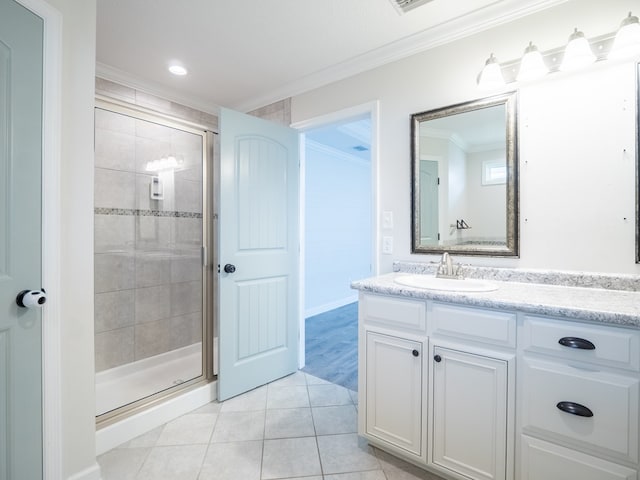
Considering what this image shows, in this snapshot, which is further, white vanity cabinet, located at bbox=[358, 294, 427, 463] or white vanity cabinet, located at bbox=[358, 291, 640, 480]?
white vanity cabinet, located at bbox=[358, 294, 427, 463]

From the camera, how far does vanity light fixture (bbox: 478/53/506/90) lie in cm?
159

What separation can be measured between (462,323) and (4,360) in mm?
1718

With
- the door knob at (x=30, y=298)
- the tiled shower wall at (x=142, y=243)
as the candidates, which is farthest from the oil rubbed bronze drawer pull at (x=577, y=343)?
the tiled shower wall at (x=142, y=243)

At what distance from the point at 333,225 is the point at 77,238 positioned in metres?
3.61

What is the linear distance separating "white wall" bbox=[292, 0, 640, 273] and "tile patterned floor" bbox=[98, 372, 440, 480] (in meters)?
1.17

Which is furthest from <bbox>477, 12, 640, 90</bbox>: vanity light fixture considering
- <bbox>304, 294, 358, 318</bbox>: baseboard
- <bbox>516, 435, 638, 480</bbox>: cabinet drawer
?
<bbox>304, 294, 358, 318</bbox>: baseboard

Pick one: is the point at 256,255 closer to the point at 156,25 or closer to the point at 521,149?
the point at 156,25

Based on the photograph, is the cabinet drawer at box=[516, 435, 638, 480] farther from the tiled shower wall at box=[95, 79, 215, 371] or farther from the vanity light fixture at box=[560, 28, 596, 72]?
the tiled shower wall at box=[95, 79, 215, 371]

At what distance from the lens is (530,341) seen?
45.8 inches

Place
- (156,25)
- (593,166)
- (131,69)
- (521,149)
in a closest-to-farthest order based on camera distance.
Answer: (593,166)
(521,149)
(156,25)
(131,69)

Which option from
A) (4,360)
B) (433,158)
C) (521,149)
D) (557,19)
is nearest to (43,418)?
(4,360)

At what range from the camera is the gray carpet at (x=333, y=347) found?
2564mm

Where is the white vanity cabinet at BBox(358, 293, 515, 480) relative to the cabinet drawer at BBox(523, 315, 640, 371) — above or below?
below

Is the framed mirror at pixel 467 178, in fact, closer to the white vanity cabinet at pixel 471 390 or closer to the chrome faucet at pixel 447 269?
the chrome faucet at pixel 447 269
